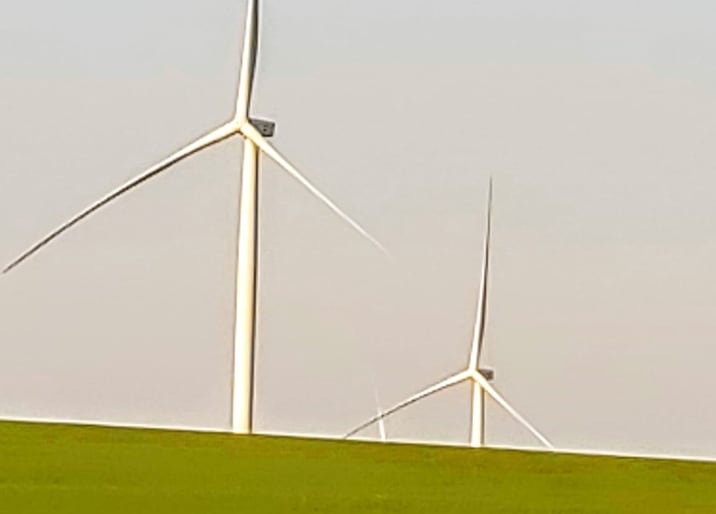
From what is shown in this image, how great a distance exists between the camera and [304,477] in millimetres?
1811

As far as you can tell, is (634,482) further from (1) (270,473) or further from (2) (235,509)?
(2) (235,509)

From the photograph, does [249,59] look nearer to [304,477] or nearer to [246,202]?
[246,202]

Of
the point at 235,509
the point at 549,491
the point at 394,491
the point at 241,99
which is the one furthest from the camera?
the point at 241,99

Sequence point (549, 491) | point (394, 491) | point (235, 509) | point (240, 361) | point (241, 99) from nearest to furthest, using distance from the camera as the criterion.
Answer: point (235, 509) < point (394, 491) < point (549, 491) < point (240, 361) < point (241, 99)

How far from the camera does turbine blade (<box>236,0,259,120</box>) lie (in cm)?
647

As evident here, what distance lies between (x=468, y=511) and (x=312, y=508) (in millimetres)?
172

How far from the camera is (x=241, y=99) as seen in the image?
6566 millimetres

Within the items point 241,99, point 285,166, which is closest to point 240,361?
point 285,166

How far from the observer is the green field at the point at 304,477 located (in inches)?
64.2

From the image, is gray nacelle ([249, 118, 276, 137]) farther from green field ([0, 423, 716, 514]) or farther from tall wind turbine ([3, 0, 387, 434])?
green field ([0, 423, 716, 514])

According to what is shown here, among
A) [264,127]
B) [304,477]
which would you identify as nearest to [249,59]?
[264,127]

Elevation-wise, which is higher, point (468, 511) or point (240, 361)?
point (240, 361)

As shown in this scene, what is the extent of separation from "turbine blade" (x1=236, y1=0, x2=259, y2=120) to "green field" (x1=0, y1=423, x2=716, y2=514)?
4.51m

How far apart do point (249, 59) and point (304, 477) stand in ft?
16.0
